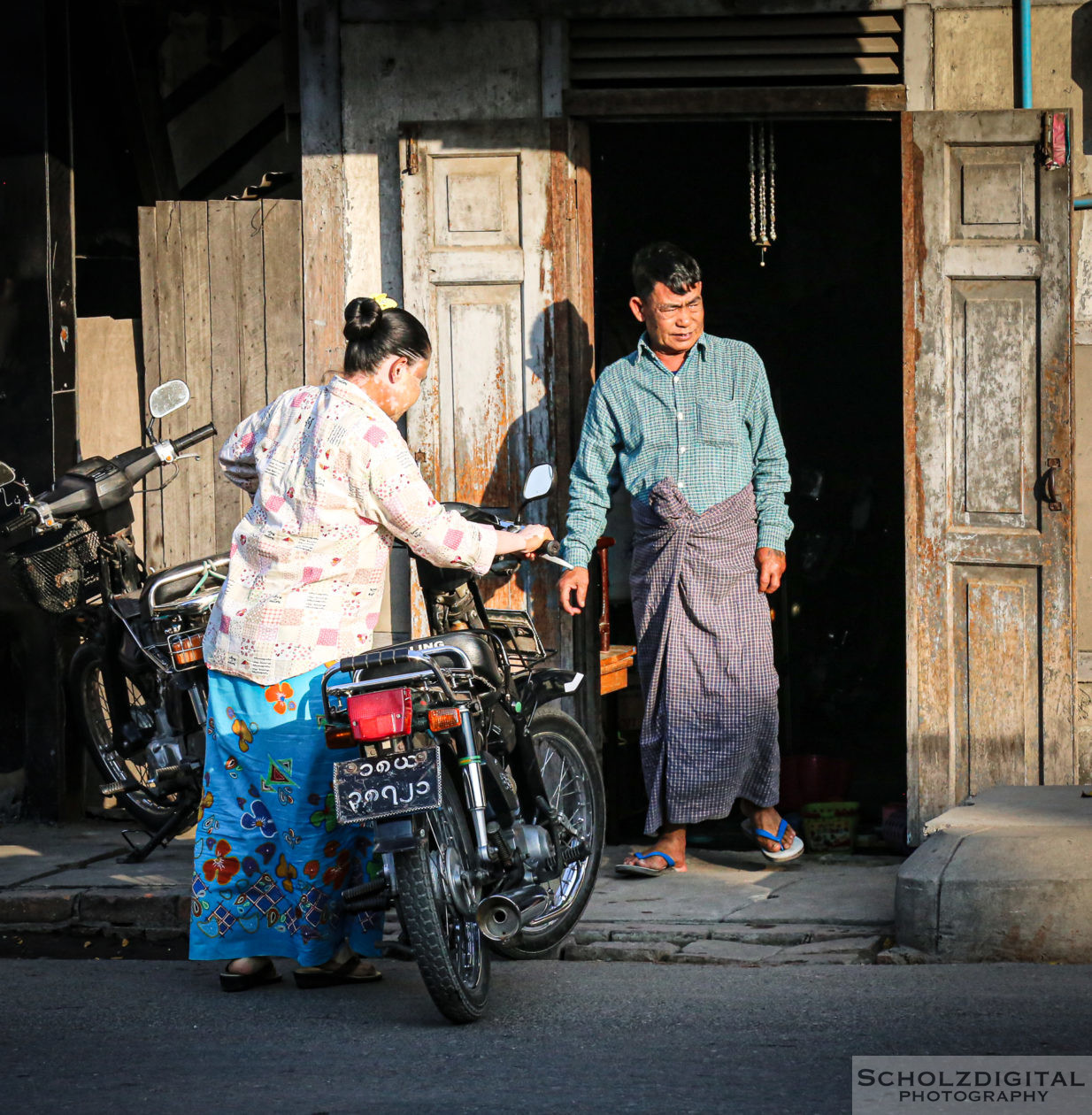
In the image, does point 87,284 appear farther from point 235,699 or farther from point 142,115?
point 235,699

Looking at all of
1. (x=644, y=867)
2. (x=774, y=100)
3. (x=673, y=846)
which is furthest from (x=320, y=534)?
(x=774, y=100)

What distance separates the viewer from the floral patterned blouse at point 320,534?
4.65m

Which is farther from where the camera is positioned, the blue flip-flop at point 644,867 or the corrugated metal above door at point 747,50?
the corrugated metal above door at point 747,50

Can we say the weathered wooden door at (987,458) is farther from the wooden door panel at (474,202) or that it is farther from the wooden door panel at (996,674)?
the wooden door panel at (474,202)

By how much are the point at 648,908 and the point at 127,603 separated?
2379 mm

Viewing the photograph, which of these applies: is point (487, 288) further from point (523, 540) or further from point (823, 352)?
point (823, 352)

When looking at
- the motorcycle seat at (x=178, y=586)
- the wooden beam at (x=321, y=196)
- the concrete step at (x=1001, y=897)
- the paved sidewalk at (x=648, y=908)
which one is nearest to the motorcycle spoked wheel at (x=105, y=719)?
the paved sidewalk at (x=648, y=908)

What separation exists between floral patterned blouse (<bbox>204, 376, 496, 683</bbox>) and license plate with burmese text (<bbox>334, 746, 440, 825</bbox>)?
1.70 feet

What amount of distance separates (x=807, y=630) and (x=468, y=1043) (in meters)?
5.64

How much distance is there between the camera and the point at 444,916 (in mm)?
4273

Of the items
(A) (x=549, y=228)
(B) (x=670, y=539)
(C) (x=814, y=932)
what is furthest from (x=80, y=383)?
(C) (x=814, y=932)

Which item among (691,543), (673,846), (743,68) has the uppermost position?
(743,68)

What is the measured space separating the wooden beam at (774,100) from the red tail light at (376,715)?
10.9 ft

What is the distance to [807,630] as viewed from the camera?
9.52 metres
